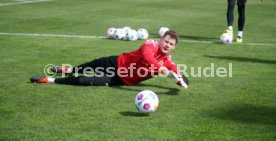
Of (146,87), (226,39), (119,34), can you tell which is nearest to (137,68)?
(146,87)

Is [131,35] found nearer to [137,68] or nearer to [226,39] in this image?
[226,39]

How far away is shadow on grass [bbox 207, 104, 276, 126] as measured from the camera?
7.10 meters

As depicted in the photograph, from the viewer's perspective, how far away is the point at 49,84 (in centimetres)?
894

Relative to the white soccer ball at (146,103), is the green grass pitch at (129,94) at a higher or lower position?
lower

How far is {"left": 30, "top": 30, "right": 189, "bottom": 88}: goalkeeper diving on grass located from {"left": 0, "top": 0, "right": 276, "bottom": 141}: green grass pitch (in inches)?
6.9

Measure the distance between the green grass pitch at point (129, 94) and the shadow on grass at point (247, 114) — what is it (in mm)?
13

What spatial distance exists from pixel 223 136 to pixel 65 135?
180 cm

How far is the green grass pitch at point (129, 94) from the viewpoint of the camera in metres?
6.47

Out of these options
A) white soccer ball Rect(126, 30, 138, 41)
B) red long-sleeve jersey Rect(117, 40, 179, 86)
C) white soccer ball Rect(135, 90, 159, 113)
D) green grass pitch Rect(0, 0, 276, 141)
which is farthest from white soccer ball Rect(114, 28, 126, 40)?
white soccer ball Rect(135, 90, 159, 113)

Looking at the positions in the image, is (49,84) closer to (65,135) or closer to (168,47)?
(168,47)

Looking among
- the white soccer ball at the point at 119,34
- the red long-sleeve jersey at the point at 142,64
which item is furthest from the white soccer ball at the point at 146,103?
the white soccer ball at the point at 119,34

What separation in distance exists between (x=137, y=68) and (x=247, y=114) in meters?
2.22

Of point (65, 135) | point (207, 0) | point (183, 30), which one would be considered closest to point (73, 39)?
point (183, 30)

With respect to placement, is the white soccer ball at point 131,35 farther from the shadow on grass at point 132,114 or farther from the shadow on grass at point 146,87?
the shadow on grass at point 132,114
